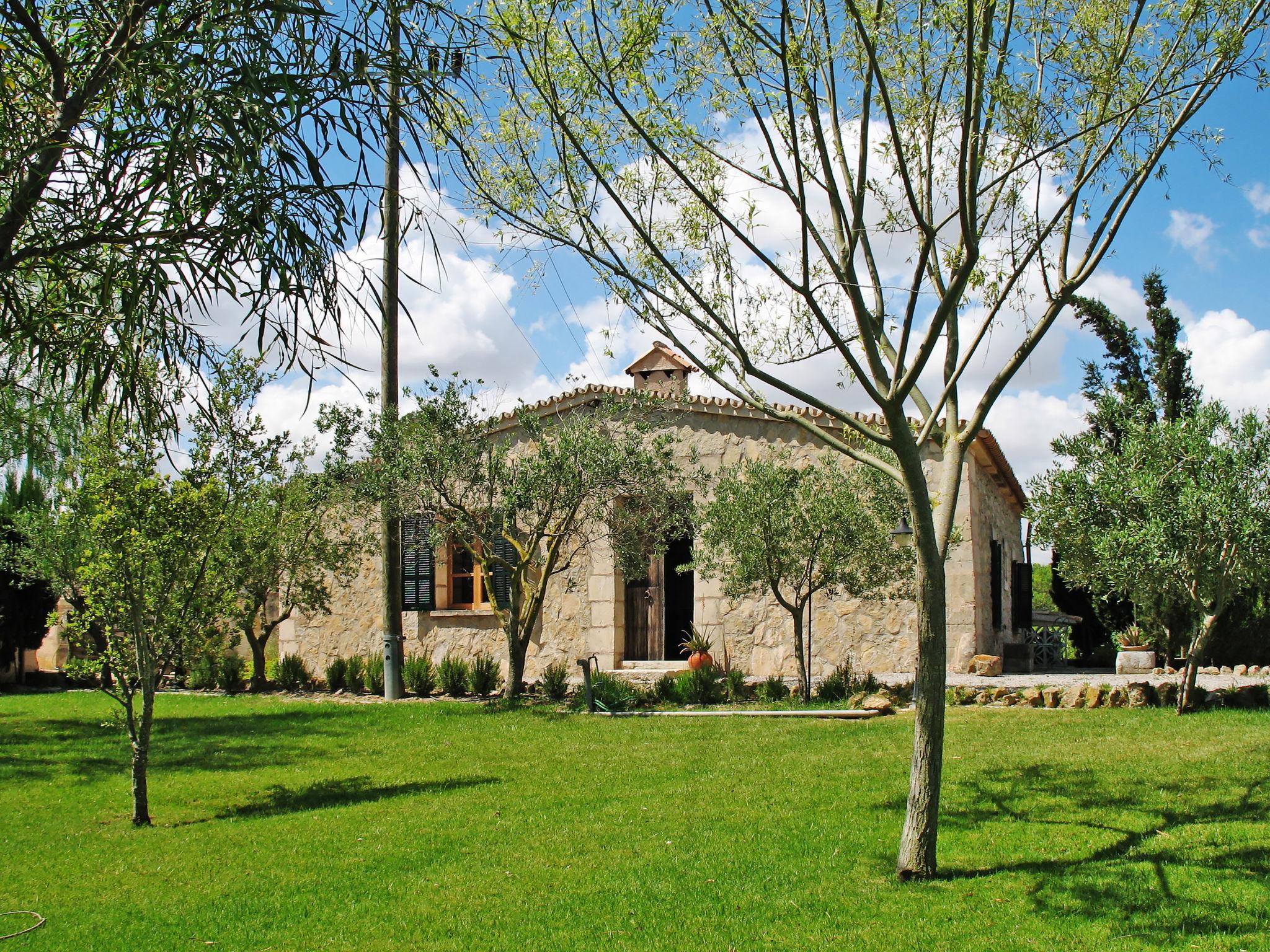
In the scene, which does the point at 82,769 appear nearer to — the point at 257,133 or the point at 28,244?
the point at 28,244

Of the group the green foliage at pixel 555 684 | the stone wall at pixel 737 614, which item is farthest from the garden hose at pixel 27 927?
the stone wall at pixel 737 614

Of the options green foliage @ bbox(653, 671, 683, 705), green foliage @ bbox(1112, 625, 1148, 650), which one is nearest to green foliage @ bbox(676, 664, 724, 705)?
green foliage @ bbox(653, 671, 683, 705)

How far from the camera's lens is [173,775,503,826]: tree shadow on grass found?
8.11 m

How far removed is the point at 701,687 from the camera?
13.8m

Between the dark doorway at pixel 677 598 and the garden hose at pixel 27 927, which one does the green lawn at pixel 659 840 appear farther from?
the dark doorway at pixel 677 598

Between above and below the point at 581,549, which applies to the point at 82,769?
below

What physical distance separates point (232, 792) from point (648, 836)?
13.5ft

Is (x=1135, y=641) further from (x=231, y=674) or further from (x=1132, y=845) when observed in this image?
(x=231, y=674)

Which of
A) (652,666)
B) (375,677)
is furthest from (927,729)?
(375,677)

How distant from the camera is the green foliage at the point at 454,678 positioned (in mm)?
15680

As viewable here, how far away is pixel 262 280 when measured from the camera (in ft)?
10.5

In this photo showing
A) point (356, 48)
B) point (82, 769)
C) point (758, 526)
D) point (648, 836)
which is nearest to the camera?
point (356, 48)

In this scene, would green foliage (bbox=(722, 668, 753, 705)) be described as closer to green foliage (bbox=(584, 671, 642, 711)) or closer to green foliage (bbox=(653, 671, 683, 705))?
green foliage (bbox=(653, 671, 683, 705))

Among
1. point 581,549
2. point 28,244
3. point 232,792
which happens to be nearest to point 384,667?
point 581,549
